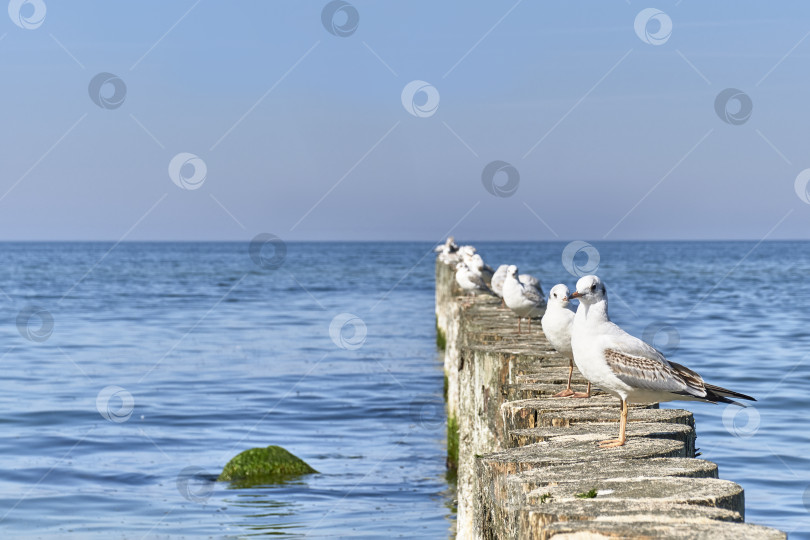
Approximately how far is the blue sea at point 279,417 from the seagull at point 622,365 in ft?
15.7

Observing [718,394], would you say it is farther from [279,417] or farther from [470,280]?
[470,280]

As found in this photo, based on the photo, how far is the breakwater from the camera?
3070 mm

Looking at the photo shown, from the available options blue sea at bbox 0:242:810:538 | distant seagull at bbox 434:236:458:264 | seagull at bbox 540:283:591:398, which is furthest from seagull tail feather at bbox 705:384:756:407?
distant seagull at bbox 434:236:458:264

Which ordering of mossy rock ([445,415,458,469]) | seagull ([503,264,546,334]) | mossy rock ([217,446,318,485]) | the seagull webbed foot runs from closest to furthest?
the seagull webbed foot, seagull ([503,264,546,334]), mossy rock ([217,446,318,485]), mossy rock ([445,415,458,469])

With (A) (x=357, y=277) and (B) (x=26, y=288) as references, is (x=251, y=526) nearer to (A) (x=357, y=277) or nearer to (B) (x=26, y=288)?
(B) (x=26, y=288)

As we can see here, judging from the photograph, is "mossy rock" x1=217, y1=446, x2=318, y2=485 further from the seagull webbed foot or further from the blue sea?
the seagull webbed foot

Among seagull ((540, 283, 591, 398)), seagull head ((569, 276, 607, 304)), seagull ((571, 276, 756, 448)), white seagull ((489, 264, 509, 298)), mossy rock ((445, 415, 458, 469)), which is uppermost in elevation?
white seagull ((489, 264, 509, 298))

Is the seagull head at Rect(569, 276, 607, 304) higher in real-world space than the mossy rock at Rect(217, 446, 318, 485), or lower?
lower

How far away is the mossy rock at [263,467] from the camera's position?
11.3 metres

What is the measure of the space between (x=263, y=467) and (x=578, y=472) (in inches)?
316

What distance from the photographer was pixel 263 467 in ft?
37.2

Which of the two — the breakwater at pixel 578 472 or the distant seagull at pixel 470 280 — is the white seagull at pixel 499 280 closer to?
the distant seagull at pixel 470 280

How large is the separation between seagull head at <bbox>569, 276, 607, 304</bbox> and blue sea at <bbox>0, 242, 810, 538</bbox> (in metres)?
5.02

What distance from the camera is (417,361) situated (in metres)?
23.1
